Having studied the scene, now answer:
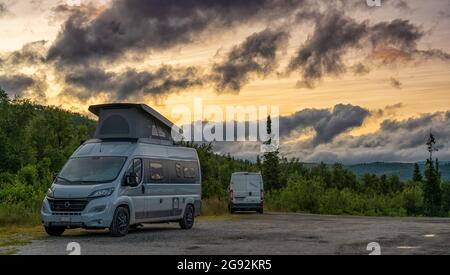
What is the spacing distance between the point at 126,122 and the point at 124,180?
8.67ft

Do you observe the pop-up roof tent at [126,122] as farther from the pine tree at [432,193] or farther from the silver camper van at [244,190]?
the pine tree at [432,193]

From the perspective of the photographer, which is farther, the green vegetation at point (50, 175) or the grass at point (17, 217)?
the green vegetation at point (50, 175)

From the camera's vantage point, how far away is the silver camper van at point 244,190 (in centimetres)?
3553

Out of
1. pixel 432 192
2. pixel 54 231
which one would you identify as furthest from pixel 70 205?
pixel 432 192

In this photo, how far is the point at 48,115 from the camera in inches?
3041

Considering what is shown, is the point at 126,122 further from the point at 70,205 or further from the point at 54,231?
the point at 54,231

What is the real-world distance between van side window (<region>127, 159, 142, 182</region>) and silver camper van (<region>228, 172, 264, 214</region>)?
15.9 m

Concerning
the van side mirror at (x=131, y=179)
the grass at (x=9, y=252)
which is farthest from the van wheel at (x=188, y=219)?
the grass at (x=9, y=252)

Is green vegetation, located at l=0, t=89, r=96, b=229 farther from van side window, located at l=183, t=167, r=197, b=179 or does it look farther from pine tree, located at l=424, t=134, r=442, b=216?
pine tree, located at l=424, t=134, r=442, b=216

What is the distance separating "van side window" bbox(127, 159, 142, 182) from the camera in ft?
64.0

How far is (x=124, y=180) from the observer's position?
19.0 m

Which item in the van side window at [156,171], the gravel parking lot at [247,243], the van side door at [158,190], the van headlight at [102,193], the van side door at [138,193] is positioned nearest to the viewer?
the gravel parking lot at [247,243]

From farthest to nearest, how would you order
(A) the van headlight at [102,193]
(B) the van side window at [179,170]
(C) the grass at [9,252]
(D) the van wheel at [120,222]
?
1. (B) the van side window at [179,170]
2. (D) the van wheel at [120,222]
3. (A) the van headlight at [102,193]
4. (C) the grass at [9,252]
